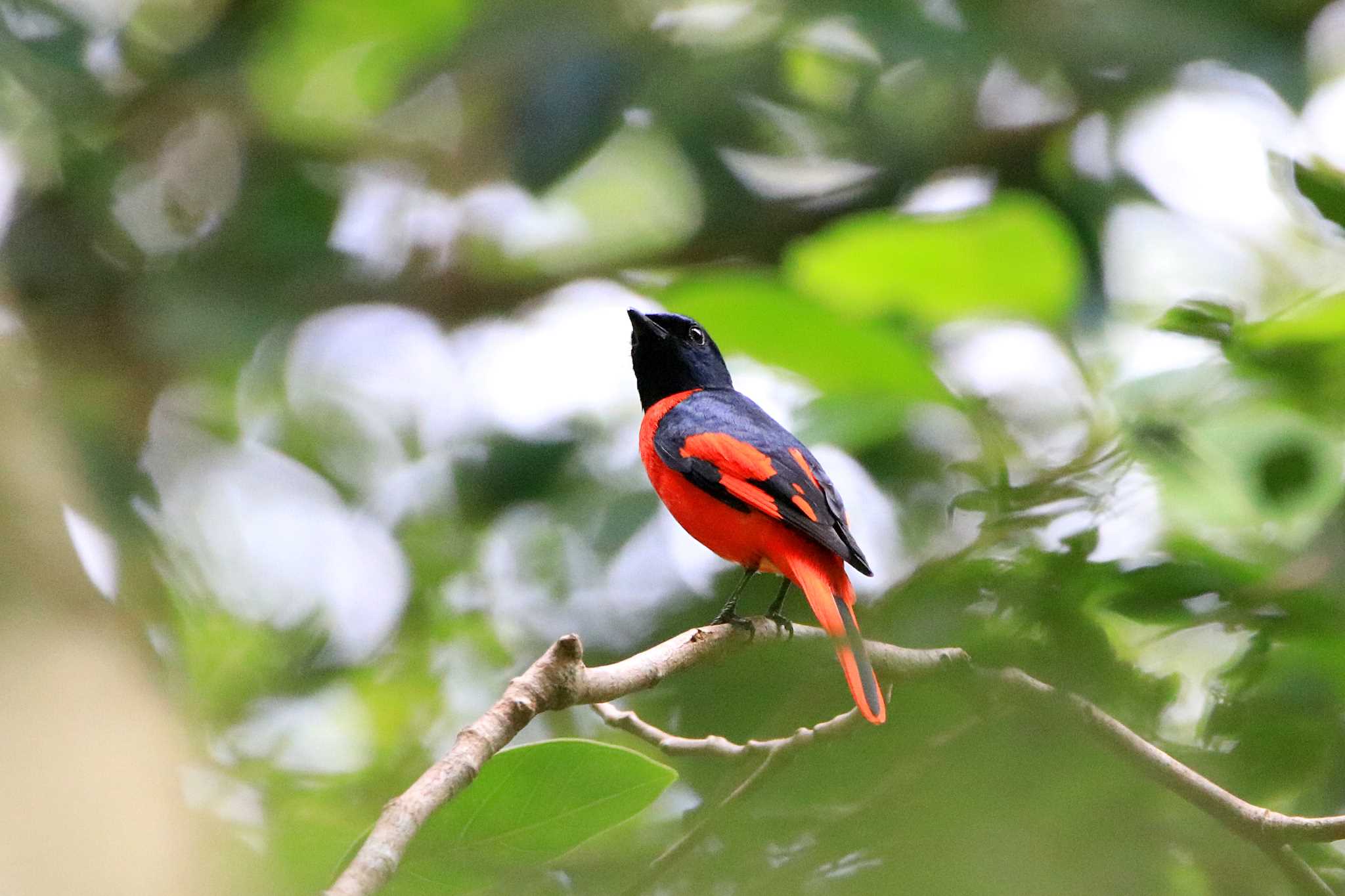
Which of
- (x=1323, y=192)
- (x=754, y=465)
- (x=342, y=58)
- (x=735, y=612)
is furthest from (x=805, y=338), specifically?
(x=342, y=58)

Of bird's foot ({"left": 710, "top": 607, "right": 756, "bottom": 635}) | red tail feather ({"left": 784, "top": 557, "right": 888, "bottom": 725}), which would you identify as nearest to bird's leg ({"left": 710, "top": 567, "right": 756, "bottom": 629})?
bird's foot ({"left": 710, "top": 607, "right": 756, "bottom": 635})

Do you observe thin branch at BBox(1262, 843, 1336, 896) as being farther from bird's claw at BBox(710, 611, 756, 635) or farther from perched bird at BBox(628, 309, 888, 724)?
bird's claw at BBox(710, 611, 756, 635)

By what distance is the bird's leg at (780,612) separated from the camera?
2789 millimetres

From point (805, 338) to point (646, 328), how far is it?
893 millimetres

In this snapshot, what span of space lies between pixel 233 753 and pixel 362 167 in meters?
2.61

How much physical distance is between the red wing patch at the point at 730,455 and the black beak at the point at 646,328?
0.59 m

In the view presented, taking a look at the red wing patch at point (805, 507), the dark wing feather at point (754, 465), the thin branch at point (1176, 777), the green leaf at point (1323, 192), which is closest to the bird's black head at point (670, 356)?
the dark wing feather at point (754, 465)

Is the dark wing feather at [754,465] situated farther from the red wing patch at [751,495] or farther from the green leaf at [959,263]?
the green leaf at [959,263]

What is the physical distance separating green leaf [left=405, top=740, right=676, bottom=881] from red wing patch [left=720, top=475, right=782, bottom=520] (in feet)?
2.93

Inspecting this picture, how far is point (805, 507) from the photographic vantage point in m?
2.59

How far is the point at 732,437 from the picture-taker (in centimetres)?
287

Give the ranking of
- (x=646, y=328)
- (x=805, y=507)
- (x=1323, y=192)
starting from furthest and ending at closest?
(x=646, y=328) → (x=805, y=507) → (x=1323, y=192)

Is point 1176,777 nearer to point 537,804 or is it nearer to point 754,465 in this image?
point 537,804

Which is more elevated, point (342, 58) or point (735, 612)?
point (342, 58)
